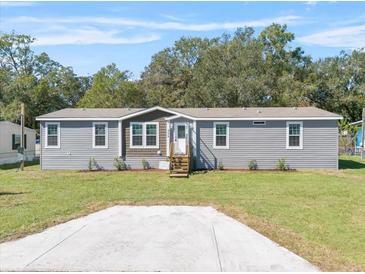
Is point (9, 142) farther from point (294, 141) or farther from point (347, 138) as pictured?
point (347, 138)

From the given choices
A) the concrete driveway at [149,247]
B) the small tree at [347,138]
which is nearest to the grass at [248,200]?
the concrete driveway at [149,247]

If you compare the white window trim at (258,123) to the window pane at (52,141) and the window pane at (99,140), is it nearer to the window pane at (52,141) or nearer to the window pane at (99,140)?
the window pane at (99,140)

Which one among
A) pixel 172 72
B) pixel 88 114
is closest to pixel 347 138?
pixel 172 72

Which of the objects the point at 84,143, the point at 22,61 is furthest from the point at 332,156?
the point at 22,61

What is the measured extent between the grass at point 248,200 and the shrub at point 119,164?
2153 millimetres

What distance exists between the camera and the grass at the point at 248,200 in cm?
663

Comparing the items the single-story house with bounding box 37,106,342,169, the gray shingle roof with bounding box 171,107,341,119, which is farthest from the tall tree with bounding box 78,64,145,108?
the gray shingle roof with bounding box 171,107,341,119

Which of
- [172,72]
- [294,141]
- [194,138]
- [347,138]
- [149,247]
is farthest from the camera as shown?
[172,72]

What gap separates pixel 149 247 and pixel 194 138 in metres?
13.3

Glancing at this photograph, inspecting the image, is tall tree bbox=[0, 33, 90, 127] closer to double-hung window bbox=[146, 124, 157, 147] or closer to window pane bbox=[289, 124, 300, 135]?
double-hung window bbox=[146, 124, 157, 147]

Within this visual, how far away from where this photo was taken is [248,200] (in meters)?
10.5

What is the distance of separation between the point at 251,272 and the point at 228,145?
14.4 metres

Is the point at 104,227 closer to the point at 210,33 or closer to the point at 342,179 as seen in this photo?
the point at 342,179

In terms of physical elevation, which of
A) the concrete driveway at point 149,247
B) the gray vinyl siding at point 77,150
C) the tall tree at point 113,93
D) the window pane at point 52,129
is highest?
the tall tree at point 113,93
